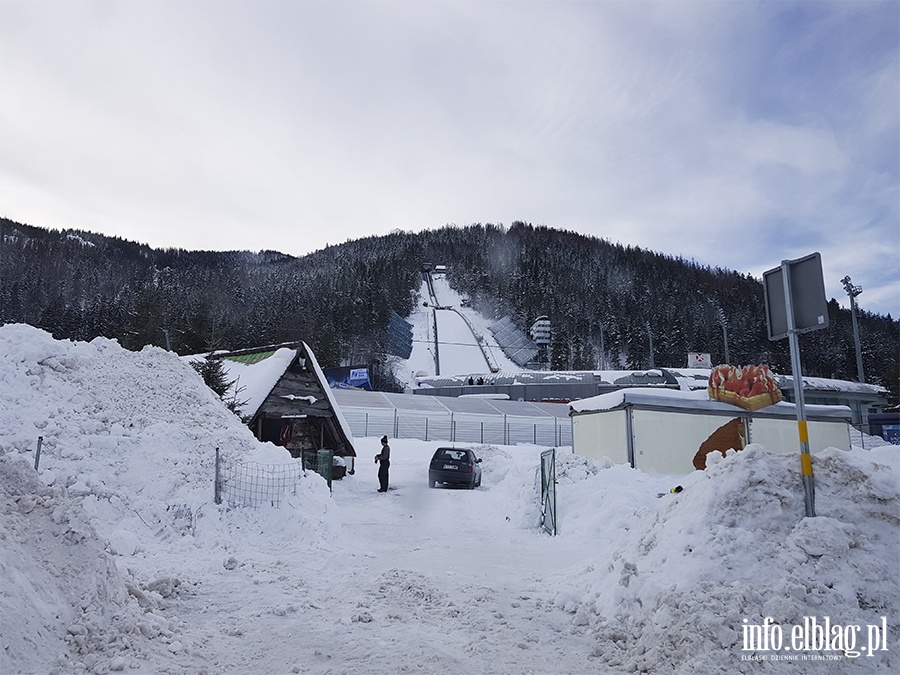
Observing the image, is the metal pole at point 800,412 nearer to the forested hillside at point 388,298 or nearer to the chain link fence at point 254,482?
the chain link fence at point 254,482

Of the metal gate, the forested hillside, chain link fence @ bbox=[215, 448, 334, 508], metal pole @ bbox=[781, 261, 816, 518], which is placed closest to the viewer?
metal pole @ bbox=[781, 261, 816, 518]

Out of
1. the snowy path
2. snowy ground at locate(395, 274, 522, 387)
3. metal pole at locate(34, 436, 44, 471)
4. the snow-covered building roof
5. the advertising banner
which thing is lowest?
the snowy path

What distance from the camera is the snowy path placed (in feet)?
15.5

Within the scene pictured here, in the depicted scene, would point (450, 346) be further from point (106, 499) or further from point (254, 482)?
point (106, 499)

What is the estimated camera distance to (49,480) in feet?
26.2

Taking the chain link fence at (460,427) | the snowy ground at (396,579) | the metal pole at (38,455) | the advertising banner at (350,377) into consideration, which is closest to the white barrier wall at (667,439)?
the snowy ground at (396,579)

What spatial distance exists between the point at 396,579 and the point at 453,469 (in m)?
11.8

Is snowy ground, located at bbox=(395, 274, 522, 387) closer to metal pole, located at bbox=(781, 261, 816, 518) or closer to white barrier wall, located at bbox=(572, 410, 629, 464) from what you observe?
white barrier wall, located at bbox=(572, 410, 629, 464)

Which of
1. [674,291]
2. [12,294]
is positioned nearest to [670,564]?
[12,294]

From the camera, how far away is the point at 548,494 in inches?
449

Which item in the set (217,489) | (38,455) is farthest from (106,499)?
(217,489)

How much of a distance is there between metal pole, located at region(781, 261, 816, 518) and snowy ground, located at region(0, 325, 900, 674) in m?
0.10

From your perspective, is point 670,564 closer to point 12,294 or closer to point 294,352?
point 294,352

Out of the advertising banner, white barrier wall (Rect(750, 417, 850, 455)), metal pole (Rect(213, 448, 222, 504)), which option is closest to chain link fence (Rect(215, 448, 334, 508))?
metal pole (Rect(213, 448, 222, 504))
